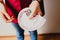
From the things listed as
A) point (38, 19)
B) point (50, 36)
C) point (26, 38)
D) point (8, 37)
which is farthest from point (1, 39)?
point (38, 19)

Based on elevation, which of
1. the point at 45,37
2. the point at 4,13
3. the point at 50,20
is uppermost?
the point at 4,13

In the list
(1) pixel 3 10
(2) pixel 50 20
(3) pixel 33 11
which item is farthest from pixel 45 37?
(1) pixel 3 10

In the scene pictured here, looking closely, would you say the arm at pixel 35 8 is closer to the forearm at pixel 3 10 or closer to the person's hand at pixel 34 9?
the person's hand at pixel 34 9

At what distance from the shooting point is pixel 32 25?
1.21m

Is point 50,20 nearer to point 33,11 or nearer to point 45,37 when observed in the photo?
point 45,37

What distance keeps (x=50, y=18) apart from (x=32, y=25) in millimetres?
485

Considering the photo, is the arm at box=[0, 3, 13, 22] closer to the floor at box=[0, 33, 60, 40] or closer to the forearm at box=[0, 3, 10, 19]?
the forearm at box=[0, 3, 10, 19]

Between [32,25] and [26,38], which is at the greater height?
[32,25]

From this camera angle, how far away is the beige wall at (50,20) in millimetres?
1570

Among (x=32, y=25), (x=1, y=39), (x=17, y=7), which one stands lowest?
(x=1, y=39)

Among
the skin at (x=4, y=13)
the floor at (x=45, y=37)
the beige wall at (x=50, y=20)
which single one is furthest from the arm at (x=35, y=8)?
the floor at (x=45, y=37)

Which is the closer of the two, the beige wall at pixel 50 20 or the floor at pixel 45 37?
the beige wall at pixel 50 20

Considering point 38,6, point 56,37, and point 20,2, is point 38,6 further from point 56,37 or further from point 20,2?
point 56,37

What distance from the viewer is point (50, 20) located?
5.42 ft
